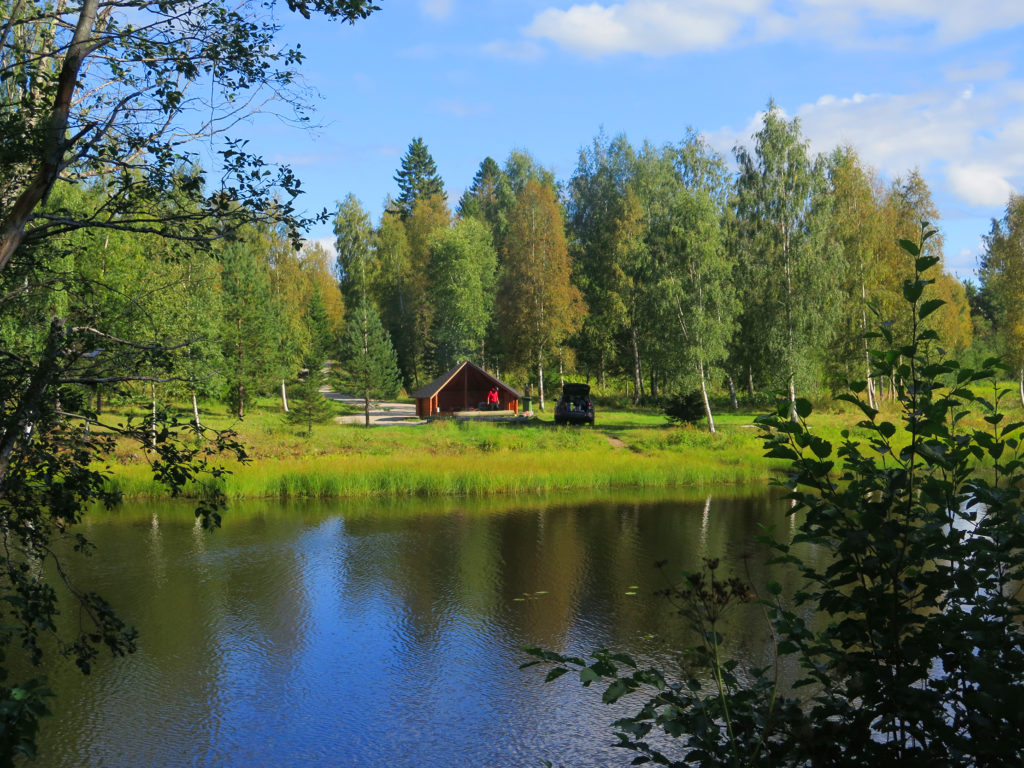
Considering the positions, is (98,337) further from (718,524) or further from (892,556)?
(718,524)

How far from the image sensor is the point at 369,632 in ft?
37.3

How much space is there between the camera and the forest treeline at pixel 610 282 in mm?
32688

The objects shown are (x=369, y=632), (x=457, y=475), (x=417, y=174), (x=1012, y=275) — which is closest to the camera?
(x=369, y=632)

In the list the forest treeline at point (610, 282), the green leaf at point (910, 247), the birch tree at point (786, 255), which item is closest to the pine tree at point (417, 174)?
the forest treeline at point (610, 282)

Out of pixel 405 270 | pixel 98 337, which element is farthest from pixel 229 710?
pixel 405 270

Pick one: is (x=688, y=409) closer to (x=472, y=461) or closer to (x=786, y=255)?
(x=786, y=255)

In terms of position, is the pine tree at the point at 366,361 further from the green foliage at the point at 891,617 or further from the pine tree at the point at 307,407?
the green foliage at the point at 891,617

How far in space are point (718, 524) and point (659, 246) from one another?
696 inches

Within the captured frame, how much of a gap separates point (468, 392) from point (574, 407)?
9480 millimetres

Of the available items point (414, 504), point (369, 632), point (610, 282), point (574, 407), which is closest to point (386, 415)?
point (574, 407)

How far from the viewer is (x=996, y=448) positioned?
350cm

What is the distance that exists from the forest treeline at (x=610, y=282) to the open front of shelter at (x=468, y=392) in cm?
202

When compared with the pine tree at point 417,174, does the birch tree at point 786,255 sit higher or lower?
lower

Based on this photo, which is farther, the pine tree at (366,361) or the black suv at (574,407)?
the pine tree at (366,361)
